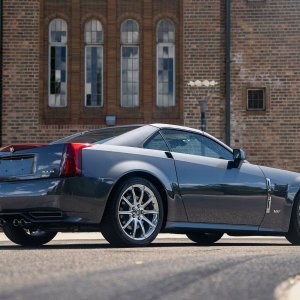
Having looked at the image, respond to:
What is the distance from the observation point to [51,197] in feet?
29.9

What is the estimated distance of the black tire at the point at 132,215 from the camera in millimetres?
9195

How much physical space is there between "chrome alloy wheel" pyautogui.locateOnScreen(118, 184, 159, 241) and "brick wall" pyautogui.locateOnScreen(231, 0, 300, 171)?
16.4 metres

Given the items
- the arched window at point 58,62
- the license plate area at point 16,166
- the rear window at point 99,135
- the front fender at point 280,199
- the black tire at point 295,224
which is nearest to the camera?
the license plate area at point 16,166

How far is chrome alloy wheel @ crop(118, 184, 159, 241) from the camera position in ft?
30.5

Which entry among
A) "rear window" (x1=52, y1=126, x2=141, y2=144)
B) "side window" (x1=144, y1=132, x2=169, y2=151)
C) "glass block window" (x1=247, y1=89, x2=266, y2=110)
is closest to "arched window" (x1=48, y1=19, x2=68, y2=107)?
"glass block window" (x1=247, y1=89, x2=266, y2=110)

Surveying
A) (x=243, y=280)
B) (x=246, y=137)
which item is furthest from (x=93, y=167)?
(x=246, y=137)

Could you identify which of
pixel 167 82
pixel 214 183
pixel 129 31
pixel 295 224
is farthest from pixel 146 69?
pixel 214 183

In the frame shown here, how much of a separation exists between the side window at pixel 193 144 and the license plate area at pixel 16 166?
1.55 metres

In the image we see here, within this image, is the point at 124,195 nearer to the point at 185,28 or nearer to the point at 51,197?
the point at 51,197

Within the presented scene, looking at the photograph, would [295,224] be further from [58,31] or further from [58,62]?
[58,31]

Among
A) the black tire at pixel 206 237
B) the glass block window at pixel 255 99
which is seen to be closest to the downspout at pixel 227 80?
the glass block window at pixel 255 99

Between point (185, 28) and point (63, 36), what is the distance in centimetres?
333

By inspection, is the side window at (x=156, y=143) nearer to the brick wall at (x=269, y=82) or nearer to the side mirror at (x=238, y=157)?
the side mirror at (x=238, y=157)

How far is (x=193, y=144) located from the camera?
10422 mm
